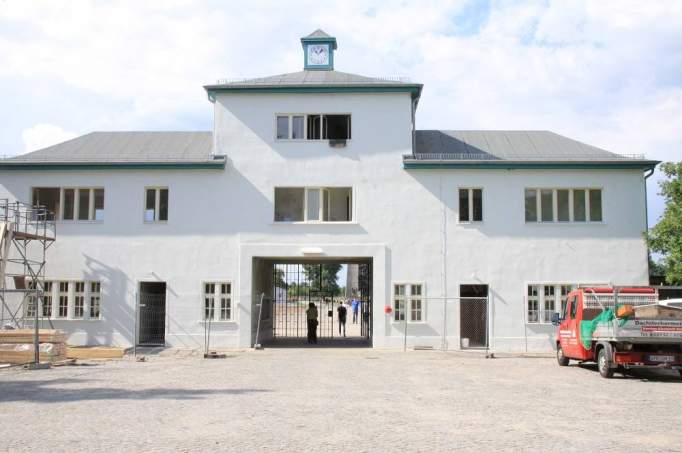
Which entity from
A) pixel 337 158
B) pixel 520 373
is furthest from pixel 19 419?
pixel 337 158

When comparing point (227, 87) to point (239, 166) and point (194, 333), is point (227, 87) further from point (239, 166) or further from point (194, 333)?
point (194, 333)

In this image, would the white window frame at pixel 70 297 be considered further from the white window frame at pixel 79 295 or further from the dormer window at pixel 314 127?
the dormer window at pixel 314 127

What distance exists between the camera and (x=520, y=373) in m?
17.8

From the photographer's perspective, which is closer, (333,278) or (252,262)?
(252,262)

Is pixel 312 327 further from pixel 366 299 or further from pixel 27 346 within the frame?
pixel 27 346

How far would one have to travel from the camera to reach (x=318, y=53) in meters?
28.5

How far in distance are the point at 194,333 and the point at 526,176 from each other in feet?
42.0

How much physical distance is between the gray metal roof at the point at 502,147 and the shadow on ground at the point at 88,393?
1398cm

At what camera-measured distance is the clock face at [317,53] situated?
2839cm

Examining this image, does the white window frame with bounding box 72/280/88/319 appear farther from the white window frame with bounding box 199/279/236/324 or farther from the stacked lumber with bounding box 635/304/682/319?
the stacked lumber with bounding box 635/304/682/319

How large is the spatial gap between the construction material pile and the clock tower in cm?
1405

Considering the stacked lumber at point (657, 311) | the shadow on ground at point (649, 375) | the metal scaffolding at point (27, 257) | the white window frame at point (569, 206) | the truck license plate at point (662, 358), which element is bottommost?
the shadow on ground at point (649, 375)

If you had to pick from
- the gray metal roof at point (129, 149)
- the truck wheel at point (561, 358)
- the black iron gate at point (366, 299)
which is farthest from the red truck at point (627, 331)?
the gray metal roof at point (129, 149)

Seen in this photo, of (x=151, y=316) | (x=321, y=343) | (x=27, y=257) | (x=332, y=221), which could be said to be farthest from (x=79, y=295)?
(x=332, y=221)
